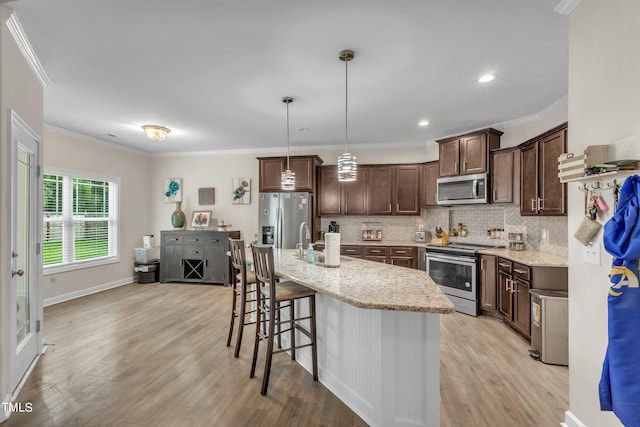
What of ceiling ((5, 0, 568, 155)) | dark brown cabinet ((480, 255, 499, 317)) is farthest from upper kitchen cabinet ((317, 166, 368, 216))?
dark brown cabinet ((480, 255, 499, 317))

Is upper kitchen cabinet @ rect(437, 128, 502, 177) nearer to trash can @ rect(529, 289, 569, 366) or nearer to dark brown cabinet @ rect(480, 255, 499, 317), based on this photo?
dark brown cabinet @ rect(480, 255, 499, 317)

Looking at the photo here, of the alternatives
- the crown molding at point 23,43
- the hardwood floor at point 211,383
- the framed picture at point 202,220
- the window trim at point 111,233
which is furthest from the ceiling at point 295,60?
the hardwood floor at point 211,383

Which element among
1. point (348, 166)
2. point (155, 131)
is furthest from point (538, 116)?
point (155, 131)

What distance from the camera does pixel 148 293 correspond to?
5.11 m

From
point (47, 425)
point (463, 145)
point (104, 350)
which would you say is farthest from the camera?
point (463, 145)

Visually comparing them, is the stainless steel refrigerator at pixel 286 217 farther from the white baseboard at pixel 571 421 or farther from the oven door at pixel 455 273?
the white baseboard at pixel 571 421

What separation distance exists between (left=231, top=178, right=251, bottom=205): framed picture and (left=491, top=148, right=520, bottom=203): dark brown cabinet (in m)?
4.34

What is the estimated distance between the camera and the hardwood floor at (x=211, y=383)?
197 cm

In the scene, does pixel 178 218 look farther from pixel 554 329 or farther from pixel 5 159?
pixel 554 329

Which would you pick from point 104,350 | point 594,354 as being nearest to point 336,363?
point 594,354

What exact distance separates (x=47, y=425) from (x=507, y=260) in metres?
4.36

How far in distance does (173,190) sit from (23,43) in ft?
13.8

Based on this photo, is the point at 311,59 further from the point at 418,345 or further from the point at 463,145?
the point at 463,145

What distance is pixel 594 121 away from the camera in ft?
5.44
